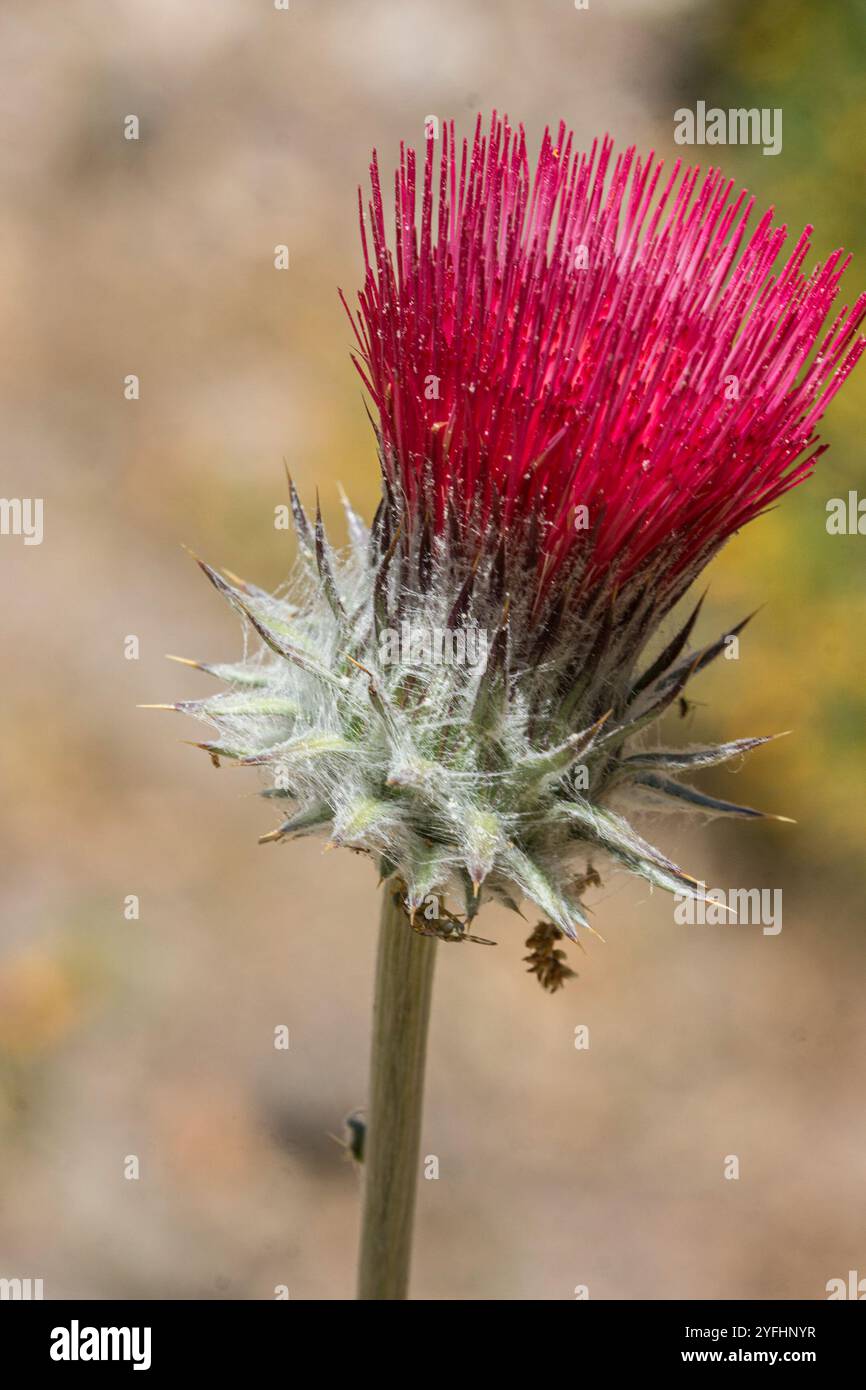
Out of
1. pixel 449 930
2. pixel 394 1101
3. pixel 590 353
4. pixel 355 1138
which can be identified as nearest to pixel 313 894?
pixel 355 1138

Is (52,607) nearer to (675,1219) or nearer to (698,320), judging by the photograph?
(675,1219)

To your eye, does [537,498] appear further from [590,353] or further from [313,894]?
[313,894]

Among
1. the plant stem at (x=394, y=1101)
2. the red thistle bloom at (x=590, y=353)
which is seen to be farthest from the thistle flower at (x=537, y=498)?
the plant stem at (x=394, y=1101)

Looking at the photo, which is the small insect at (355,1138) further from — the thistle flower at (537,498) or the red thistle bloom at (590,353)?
the red thistle bloom at (590,353)

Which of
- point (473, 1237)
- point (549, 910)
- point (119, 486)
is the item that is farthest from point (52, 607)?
point (549, 910)

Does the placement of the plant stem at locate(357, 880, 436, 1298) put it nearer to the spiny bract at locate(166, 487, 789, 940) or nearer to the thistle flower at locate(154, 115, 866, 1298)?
the thistle flower at locate(154, 115, 866, 1298)
